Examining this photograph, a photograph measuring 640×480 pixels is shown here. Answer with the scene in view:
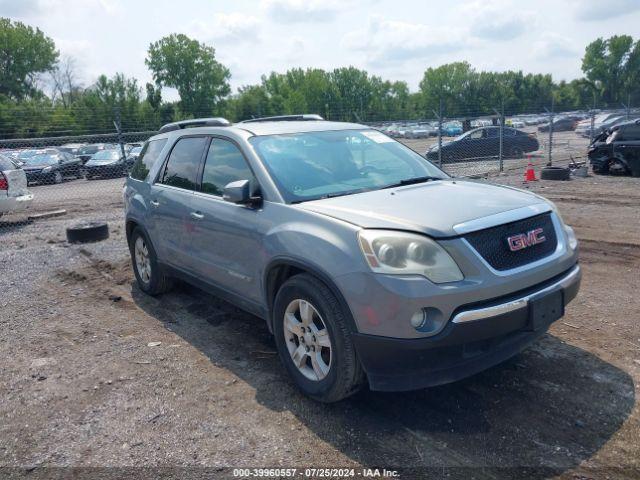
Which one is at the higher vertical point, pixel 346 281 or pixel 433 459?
pixel 346 281

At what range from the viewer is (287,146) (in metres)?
4.34

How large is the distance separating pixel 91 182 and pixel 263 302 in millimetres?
19605

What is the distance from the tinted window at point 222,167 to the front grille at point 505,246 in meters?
1.79

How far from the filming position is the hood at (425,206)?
10.4ft

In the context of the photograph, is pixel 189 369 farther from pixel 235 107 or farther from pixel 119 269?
pixel 235 107

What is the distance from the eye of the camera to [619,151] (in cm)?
1414

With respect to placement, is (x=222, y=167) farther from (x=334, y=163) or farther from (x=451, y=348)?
(x=451, y=348)

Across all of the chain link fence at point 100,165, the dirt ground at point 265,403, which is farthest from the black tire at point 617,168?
the dirt ground at point 265,403

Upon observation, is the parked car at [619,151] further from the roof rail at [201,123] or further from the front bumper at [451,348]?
the front bumper at [451,348]

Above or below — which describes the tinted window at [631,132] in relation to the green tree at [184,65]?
below

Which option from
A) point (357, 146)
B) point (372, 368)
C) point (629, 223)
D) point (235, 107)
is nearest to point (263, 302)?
point (372, 368)

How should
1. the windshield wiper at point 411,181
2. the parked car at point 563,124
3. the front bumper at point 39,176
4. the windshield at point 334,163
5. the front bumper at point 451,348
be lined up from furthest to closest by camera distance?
the parked car at point 563,124 → the front bumper at point 39,176 → the windshield wiper at point 411,181 → the windshield at point 334,163 → the front bumper at point 451,348

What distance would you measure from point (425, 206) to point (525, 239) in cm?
64

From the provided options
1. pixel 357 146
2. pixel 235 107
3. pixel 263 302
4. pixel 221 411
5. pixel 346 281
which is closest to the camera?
pixel 346 281
